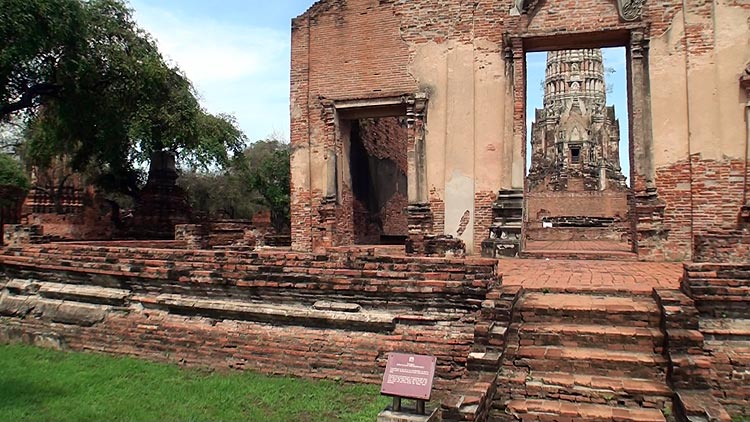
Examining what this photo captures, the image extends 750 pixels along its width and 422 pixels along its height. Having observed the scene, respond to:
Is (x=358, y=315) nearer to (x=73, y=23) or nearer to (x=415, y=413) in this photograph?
(x=415, y=413)

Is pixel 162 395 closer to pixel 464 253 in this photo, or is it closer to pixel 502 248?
pixel 502 248

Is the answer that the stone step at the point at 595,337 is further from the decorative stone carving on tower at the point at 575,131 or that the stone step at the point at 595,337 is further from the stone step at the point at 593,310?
the decorative stone carving on tower at the point at 575,131

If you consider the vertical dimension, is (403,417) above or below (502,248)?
below

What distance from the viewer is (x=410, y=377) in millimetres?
3938

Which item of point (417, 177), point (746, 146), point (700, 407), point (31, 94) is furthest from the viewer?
point (31, 94)

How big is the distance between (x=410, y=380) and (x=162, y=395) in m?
2.27

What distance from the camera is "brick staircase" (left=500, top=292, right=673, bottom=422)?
4422 mm

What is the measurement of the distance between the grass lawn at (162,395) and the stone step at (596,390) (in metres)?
1.21

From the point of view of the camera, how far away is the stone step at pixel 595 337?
4863mm

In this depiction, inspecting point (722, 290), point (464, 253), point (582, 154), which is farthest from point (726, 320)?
point (582, 154)

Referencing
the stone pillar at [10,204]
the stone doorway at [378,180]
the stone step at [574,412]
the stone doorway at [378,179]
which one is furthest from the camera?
the stone doorway at [378,179]

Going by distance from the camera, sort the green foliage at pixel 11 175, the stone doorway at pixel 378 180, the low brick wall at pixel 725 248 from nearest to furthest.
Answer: the low brick wall at pixel 725 248
the stone doorway at pixel 378 180
the green foliage at pixel 11 175

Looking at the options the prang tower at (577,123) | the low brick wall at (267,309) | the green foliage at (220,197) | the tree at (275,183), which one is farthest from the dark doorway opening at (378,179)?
the prang tower at (577,123)

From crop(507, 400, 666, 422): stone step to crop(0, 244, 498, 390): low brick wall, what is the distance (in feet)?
2.39
